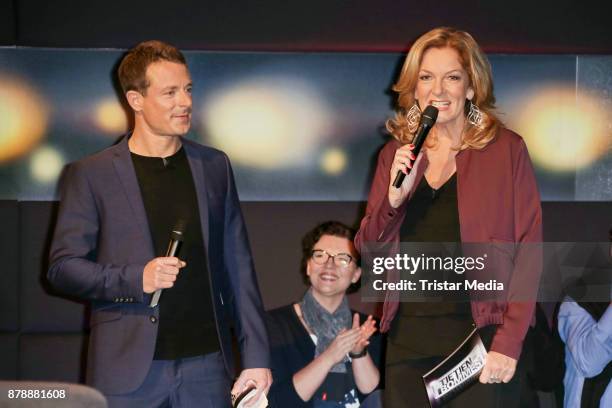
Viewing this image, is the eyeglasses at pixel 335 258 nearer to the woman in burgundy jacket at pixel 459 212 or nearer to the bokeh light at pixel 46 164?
the woman in burgundy jacket at pixel 459 212

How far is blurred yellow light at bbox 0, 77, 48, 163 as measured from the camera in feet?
13.5

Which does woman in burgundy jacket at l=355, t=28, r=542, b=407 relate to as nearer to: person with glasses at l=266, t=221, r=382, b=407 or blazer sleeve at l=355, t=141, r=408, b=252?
blazer sleeve at l=355, t=141, r=408, b=252

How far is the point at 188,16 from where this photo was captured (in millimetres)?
4141

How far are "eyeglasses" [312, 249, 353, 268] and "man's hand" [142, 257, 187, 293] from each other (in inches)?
51.3

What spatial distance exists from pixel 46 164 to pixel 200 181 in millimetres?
1432

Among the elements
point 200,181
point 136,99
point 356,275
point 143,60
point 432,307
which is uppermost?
point 143,60

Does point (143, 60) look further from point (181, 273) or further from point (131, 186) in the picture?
point (181, 273)

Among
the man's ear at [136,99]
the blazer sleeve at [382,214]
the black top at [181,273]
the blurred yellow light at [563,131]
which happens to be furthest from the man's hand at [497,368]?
the blurred yellow light at [563,131]

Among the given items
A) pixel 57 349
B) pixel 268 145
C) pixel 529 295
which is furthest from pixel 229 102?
pixel 529 295

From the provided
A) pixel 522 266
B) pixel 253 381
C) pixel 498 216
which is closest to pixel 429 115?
pixel 498 216

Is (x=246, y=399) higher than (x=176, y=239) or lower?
lower

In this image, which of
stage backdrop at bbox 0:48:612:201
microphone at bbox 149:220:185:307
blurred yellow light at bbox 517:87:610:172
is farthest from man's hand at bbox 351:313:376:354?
microphone at bbox 149:220:185:307

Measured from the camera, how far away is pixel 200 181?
294 cm

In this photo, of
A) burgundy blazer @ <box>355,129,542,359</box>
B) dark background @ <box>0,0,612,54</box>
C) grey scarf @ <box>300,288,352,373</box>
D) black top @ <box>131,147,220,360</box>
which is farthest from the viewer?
dark background @ <box>0,0,612,54</box>
